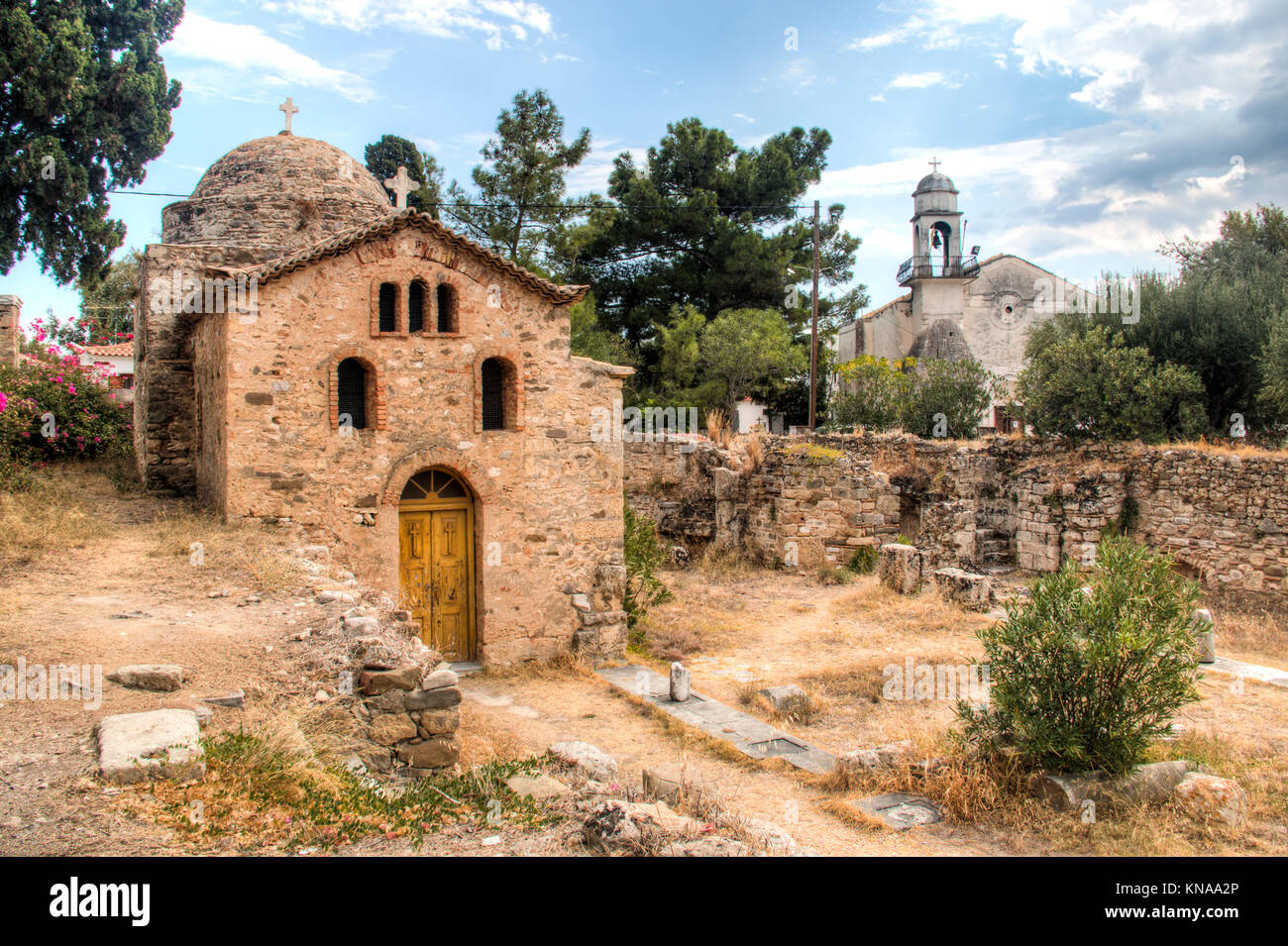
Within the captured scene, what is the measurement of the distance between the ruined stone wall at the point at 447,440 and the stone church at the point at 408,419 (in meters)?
0.02

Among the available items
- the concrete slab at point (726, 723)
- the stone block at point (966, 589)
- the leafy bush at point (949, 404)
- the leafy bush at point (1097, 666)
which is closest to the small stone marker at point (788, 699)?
the concrete slab at point (726, 723)

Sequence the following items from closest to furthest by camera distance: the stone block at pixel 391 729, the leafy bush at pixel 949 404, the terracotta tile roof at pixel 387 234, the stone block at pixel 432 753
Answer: the stone block at pixel 391 729 < the stone block at pixel 432 753 < the terracotta tile roof at pixel 387 234 < the leafy bush at pixel 949 404

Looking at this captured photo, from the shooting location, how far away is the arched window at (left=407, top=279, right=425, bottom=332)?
1191 cm

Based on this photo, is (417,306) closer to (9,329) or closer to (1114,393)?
(9,329)

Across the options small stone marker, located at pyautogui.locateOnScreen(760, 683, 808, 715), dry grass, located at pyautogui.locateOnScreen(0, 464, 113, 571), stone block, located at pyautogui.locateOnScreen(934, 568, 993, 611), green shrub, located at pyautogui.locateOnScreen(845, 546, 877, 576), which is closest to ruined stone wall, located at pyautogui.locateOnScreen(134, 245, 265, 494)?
dry grass, located at pyautogui.locateOnScreen(0, 464, 113, 571)

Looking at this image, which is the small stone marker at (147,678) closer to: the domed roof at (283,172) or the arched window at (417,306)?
the arched window at (417,306)

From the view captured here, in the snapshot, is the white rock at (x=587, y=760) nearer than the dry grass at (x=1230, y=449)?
Yes

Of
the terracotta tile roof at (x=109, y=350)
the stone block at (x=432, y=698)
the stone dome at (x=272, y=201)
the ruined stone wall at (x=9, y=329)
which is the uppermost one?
the stone dome at (x=272, y=201)

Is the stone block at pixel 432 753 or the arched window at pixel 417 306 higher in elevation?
the arched window at pixel 417 306

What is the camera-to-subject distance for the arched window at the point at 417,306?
11.9 meters

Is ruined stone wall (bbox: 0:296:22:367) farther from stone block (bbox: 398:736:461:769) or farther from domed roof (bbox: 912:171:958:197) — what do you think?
domed roof (bbox: 912:171:958:197)

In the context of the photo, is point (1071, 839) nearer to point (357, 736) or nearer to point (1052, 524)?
point (357, 736)

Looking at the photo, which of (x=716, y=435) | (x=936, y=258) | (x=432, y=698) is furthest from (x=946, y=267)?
(x=432, y=698)

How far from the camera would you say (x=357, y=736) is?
6707mm
